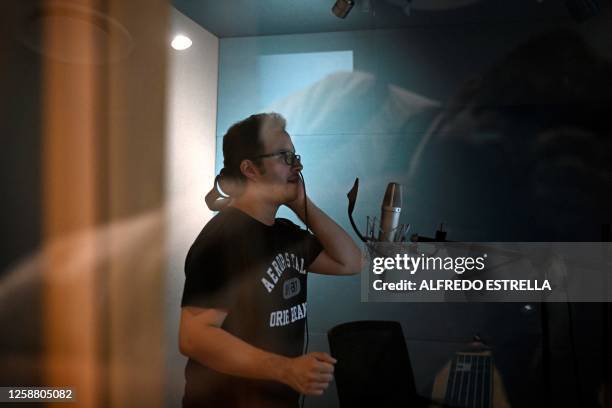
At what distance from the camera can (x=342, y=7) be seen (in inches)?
113

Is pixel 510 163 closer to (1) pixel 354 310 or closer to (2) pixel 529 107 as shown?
(2) pixel 529 107

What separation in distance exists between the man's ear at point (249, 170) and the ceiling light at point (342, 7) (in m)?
1.23

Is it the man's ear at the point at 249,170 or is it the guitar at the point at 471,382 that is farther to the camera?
the guitar at the point at 471,382

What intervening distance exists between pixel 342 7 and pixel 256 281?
1728mm

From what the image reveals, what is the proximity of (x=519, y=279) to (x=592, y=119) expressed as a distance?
0.99 metres

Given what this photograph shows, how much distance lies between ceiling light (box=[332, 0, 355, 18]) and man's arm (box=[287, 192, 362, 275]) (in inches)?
51.4

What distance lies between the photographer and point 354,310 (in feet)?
10.9

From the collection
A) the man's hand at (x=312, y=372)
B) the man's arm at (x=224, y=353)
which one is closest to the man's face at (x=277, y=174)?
the man's arm at (x=224, y=353)

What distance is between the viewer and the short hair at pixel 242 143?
208 centimetres

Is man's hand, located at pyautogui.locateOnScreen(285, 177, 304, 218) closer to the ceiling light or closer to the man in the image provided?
the man

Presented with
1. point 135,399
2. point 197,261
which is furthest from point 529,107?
point 135,399

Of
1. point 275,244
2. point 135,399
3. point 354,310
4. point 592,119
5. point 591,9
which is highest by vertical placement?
point 591,9

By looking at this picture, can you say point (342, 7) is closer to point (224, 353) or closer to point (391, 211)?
point (391, 211)

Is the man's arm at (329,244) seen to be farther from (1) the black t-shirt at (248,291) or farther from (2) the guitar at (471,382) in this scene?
(2) the guitar at (471,382)
